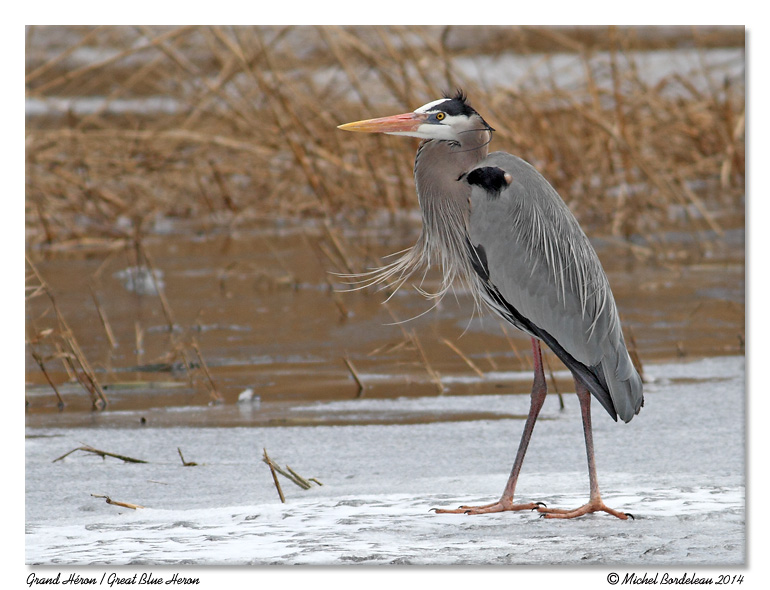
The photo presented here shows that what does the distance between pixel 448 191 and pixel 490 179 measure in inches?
7.0

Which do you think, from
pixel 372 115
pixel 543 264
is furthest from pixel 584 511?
pixel 372 115

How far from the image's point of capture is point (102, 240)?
22.7 feet

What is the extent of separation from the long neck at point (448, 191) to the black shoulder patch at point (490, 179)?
0.18 ft

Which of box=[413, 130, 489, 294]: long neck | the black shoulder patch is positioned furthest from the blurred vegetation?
the black shoulder patch

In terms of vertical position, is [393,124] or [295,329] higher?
[393,124]

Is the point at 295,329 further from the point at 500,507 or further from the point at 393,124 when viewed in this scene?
the point at 500,507

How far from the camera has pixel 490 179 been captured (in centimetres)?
300

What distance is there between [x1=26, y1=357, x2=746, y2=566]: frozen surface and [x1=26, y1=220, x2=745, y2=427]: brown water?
233 millimetres

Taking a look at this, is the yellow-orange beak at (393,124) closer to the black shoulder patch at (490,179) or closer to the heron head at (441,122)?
the heron head at (441,122)

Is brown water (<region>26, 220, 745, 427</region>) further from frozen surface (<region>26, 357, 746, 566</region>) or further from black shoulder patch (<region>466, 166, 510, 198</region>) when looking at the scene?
black shoulder patch (<region>466, 166, 510, 198</region>)

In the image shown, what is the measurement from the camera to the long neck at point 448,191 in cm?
309

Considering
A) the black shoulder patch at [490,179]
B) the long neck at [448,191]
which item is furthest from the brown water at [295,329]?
the black shoulder patch at [490,179]
